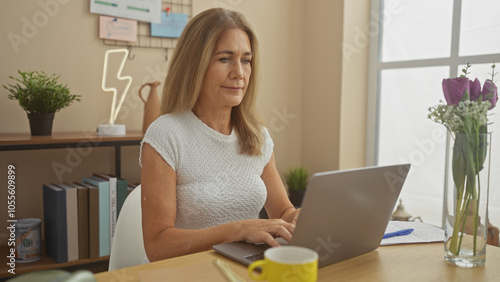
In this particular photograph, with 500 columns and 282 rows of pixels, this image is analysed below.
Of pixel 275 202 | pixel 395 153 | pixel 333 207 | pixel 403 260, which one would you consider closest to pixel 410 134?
pixel 395 153

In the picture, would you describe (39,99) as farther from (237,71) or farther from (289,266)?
(289,266)

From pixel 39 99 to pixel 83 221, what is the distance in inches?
21.3

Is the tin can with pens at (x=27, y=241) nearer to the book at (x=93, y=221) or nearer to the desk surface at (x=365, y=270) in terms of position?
the book at (x=93, y=221)

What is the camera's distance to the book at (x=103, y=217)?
1.97m

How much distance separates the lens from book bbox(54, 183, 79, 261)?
6.18 ft

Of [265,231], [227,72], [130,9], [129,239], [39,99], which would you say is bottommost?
[129,239]

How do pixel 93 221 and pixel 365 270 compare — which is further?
pixel 93 221

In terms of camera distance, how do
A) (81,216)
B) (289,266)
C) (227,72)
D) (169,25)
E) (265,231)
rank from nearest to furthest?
1. (289,266)
2. (265,231)
3. (227,72)
4. (81,216)
5. (169,25)

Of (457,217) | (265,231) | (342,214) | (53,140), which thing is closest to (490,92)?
(457,217)

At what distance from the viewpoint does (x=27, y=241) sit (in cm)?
187

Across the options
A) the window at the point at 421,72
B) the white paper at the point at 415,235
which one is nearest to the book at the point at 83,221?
the white paper at the point at 415,235

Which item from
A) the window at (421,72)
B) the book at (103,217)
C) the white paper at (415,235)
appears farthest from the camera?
the window at (421,72)

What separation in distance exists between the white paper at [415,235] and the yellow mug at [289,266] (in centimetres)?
50

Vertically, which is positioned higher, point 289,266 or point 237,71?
point 237,71
